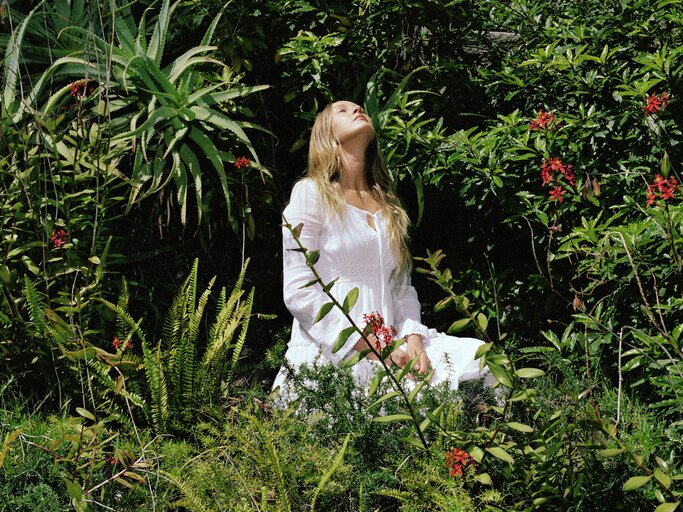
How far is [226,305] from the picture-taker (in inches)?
144

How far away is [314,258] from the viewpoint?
2.39 m

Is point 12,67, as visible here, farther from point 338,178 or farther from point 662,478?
point 662,478

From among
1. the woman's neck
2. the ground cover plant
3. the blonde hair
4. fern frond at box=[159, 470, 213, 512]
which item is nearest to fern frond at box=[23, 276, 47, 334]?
the ground cover plant

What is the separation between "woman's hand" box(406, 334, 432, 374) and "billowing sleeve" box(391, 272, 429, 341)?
0.07m

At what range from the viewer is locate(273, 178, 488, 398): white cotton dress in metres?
3.53

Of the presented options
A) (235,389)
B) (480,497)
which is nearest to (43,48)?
(235,389)

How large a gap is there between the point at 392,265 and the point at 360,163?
19.4 inches

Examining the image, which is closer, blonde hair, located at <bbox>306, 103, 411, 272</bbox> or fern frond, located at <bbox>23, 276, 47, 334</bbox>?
fern frond, located at <bbox>23, 276, 47, 334</bbox>

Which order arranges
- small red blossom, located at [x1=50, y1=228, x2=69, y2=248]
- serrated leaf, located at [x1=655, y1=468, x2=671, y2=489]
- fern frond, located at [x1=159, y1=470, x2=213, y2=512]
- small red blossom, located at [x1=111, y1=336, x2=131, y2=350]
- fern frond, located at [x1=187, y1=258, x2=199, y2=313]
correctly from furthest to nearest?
1. fern frond, located at [x1=187, y1=258, x2=199, y2=313]
2. small red blossom, located at [x1=50, y1=228, x2=69, y2=248]
3. small red blossom, located at [x1=111, y1=336, x2=131, y2=350]
4. fern frond, located at [x1=159, y1=470, x2=213, y2=512]
5. serrated leaf, located at [x1=655, y1=468, x2=671, y2=489]

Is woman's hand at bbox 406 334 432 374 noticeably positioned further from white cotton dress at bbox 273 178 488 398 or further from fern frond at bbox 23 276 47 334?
fern frond at bbox 23 276 47 334

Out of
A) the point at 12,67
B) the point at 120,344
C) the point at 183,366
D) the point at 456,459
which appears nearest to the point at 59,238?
the point at 120,344

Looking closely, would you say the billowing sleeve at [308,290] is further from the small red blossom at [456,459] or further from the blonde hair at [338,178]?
the small red blossom at [456,459]

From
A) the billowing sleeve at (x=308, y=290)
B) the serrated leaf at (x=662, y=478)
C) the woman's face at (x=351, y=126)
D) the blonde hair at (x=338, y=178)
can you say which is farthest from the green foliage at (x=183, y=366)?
the serrated leaf at (x=662, y=478)

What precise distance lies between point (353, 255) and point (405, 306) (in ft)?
1.14
